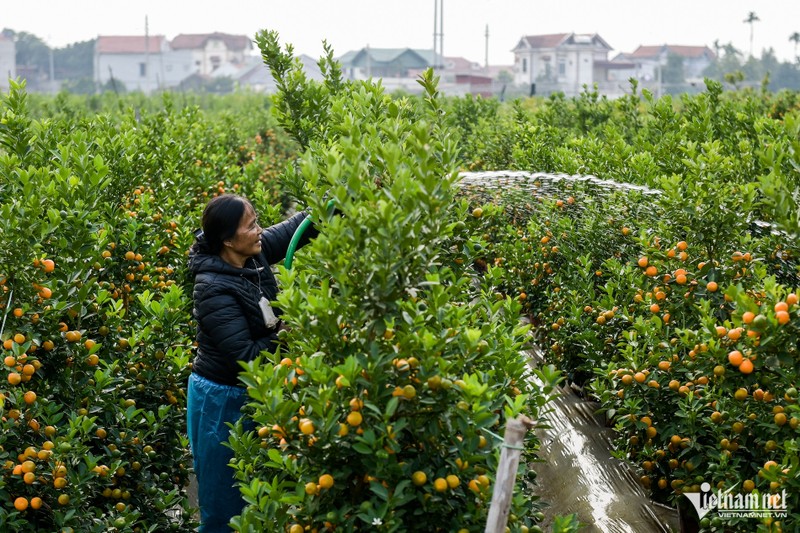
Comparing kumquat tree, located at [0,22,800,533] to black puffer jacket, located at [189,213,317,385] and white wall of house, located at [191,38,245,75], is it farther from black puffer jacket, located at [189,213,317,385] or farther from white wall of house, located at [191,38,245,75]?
white wall of house, located at [191,38,245,75]

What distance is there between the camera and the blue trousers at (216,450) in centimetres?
392

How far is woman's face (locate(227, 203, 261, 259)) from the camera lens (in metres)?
3.95

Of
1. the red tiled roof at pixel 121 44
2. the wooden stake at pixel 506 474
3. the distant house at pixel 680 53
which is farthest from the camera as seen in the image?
the distant house at pixel 680 53

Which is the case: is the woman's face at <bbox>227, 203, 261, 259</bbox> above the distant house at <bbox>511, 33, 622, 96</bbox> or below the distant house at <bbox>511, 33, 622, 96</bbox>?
below

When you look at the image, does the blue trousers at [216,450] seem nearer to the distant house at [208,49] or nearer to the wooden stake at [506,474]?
the wooden stake at [506,474]

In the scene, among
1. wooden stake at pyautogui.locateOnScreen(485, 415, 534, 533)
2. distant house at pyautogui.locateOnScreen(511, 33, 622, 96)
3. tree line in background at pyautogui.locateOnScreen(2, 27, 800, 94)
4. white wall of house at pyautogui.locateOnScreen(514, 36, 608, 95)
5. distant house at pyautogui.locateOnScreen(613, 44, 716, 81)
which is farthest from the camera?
distant house at pyautogui.locateOnScreen(613, 44, 716, 81)

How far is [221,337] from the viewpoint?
386 cm

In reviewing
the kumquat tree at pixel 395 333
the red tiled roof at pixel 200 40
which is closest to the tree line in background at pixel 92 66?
the red tiled roof at pixel 200 40

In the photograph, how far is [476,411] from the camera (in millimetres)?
2697

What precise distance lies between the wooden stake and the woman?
5.27ft

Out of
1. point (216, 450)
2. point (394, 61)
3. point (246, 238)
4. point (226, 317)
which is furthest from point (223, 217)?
point (394, 61)

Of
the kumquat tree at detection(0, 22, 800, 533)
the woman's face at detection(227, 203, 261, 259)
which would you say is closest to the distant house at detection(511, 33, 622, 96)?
the kumquat tree at detection(0, 22, 800, 533)

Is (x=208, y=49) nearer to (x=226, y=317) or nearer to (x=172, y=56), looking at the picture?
(x=172, y=56)

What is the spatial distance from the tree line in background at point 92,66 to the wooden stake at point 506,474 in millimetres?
55006
